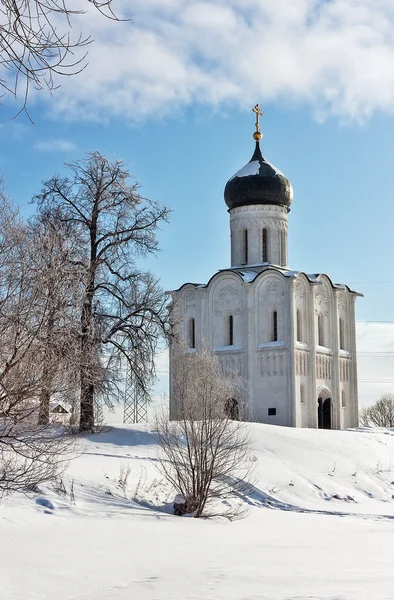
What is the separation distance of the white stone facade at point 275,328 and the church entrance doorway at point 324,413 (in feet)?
0.13

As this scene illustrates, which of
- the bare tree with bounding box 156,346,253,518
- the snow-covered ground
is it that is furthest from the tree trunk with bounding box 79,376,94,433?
the bare tree with bounding box 156,346,253,518

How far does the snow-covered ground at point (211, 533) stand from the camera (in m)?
9.10

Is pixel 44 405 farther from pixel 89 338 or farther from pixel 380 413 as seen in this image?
pixel 380 413

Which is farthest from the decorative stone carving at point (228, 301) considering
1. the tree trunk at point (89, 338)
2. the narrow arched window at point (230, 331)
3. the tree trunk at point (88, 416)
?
the tree trunk at point (88, 416)

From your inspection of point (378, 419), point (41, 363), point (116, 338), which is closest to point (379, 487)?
point (116, 338)

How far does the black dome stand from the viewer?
33906mm

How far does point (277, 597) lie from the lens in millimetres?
7973

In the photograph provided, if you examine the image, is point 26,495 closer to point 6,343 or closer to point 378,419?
point 6,343

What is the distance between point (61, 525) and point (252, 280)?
18.9 m

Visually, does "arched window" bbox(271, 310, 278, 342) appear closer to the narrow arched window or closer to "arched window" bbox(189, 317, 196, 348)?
the narrow arched window

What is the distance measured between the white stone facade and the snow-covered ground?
4.88 meters

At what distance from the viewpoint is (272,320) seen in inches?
1251

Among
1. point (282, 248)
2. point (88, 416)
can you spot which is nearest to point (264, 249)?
point (282, 248)

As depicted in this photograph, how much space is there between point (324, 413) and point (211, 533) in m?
19.0
